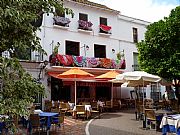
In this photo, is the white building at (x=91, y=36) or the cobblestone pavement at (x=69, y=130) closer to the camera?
the cobblestone pavement at (x=69, y=130)

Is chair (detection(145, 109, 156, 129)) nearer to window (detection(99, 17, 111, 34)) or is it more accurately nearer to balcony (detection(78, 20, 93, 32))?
balcony (detection(78, 20, 93, 32))

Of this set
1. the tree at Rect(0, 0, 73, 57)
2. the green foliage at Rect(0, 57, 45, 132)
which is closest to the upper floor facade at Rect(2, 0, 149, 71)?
the tree at Rect(0, 0, 73, 57)

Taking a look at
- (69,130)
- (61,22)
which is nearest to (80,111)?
(69,130)

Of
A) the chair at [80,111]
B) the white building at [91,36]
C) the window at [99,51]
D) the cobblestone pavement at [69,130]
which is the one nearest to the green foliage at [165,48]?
the chair at [80,111]

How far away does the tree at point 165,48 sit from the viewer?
14.5m

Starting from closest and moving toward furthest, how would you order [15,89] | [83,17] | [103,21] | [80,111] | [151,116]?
[15,89] < [151,116] < [80,111] < [83,17] < [103,21]

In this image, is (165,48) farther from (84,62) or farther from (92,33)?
(92,33)

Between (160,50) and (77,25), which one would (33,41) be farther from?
(77,25)

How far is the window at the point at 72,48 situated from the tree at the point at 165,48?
361 inches

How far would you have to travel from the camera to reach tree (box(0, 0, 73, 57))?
3.26 m

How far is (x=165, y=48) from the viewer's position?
14992mm

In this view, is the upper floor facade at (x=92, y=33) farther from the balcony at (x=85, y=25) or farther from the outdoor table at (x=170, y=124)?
the outdoor table at (x=170, y=124)

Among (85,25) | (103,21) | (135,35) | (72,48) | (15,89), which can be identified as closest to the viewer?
(15,89)

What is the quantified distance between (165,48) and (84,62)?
9287mm
